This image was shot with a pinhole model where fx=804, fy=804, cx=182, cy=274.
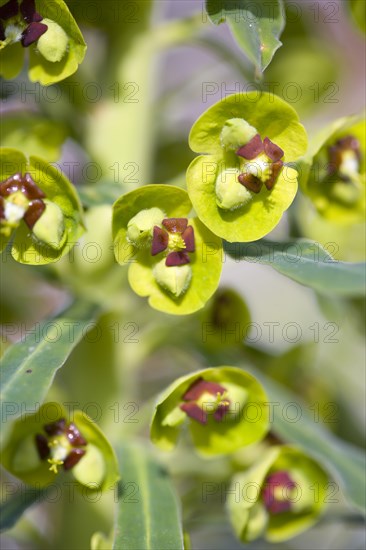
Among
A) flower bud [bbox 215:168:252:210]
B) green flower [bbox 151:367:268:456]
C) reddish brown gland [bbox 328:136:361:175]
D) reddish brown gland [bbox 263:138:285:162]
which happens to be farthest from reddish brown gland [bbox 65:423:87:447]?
reddish brown gland [bbox 328:136:361:175]

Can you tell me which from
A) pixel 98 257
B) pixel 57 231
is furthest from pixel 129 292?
pixel 57 231

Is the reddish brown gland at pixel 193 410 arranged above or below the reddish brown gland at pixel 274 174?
below

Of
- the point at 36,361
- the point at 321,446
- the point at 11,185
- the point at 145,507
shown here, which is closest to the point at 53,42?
the point at 11,185

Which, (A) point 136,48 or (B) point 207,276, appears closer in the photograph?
(B) point 207,276

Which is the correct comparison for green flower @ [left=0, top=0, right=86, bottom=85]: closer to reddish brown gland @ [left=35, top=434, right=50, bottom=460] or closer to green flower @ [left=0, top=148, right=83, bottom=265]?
green flower @ [left=0, top=148, right=83, bottom=265]

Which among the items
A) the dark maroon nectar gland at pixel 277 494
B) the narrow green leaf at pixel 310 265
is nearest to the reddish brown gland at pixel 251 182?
the narrow green leaf at pixel 310 265

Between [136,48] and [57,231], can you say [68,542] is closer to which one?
[57,231]

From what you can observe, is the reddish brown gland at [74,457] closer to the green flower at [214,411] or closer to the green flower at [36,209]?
the green flower at [214,411]
